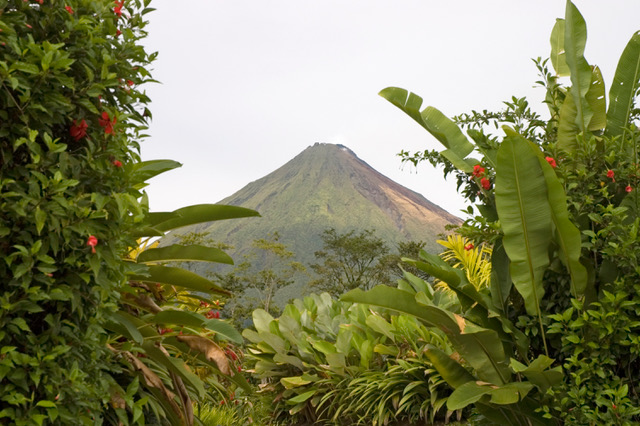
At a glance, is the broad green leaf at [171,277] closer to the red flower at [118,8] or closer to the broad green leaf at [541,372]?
the red flower at [118,8]

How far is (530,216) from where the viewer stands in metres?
4.24

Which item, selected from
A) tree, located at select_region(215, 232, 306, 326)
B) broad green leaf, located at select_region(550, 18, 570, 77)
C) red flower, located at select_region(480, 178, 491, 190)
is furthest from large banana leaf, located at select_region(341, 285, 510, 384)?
tree, located at select_region(215, 232, 306, 326)

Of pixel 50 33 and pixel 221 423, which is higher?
pixel 50 33

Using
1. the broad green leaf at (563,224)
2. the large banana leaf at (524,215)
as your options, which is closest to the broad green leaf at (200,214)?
the large banana leaf at (524,215)

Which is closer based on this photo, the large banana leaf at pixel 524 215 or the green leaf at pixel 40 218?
the green leaf at pixel 40 218

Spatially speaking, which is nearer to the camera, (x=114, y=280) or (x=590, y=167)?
(x=114, y=280)

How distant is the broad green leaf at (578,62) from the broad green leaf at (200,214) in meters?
3.00

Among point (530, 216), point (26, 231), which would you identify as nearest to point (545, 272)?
point (530, 216)

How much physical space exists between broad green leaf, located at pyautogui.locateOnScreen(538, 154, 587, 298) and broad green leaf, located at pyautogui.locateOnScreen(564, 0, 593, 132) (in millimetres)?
930

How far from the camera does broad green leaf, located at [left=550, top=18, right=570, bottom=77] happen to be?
5.51 meters

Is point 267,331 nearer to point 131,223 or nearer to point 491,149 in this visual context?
point 491,149

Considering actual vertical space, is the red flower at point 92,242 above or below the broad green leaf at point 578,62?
below

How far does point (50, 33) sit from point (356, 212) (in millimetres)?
100780

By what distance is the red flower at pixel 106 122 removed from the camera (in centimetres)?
247
